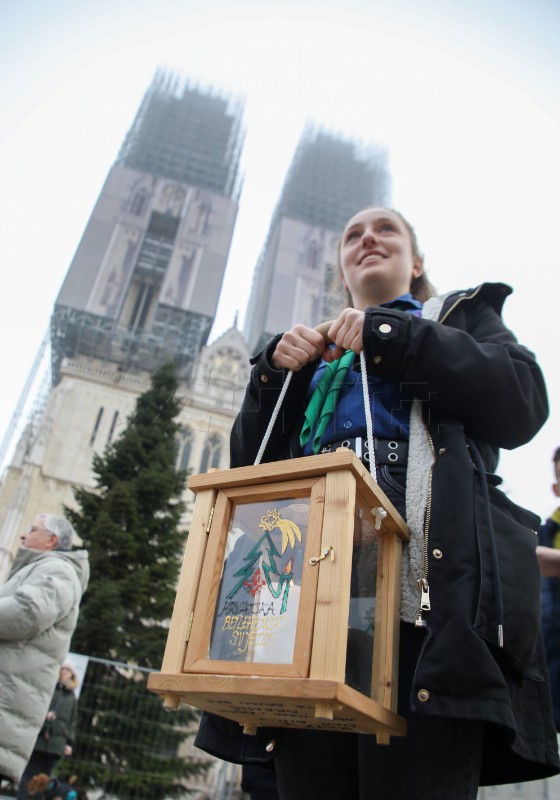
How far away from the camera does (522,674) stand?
4.08 feet

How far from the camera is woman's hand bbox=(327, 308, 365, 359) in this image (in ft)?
4.98

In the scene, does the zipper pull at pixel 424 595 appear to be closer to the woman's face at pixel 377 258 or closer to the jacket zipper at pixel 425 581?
the jacket zipper at pixel 425 581

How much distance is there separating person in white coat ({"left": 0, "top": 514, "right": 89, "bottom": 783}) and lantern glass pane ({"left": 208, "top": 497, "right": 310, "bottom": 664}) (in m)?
2.60

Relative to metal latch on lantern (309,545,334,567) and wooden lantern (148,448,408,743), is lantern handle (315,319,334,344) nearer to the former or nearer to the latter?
wooden lantern (148,448,408,743)

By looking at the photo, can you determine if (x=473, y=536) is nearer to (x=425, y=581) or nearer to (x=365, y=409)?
(x=425, y=581)

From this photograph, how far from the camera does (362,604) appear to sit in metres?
1.24

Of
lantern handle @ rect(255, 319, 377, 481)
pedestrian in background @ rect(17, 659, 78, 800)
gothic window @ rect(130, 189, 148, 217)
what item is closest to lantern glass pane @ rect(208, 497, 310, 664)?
lantern handle @ rect(255, 319, 377, 481)

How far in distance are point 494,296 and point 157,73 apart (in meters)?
55.4

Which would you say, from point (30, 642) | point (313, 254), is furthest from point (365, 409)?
point (313, 254)

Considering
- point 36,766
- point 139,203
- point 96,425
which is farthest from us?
point 139,203

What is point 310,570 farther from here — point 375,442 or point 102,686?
point 102,686

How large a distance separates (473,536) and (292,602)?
0.39m

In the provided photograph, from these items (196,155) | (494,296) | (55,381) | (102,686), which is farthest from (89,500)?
(196,155)

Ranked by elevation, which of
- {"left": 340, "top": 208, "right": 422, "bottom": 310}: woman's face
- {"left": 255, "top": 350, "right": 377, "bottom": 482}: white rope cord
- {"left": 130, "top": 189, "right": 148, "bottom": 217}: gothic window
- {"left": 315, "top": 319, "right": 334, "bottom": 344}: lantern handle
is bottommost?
{"left": 255, "top": 350, "right": 377, "bottom": 482}: white rope cord
